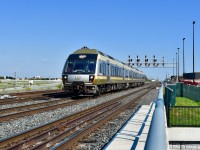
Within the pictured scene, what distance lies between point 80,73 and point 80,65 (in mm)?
736

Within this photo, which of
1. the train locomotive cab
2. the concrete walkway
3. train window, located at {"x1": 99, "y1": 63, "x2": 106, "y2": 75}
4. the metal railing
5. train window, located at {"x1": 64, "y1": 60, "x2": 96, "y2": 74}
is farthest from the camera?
train window, located at {"x1": 99, "y1": 63, "x2": 106, "y2": 75}

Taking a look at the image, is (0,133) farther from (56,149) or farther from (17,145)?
(56,149)

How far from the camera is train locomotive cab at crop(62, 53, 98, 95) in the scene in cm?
2729

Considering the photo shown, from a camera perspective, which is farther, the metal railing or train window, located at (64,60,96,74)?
train window, located at (64,60,96,74)

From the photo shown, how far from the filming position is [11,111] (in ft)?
59.0

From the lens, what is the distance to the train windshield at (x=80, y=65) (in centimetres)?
2776

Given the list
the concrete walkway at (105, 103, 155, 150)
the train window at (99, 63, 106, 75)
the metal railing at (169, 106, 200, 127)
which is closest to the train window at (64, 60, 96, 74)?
the train window at (99, 63, 106, 75)

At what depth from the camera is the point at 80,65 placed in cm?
2802

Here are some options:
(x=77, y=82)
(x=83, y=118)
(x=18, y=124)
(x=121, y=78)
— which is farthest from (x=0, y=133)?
(x=121, y=78)

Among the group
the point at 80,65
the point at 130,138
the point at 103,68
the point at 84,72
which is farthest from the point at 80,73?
the point at 130,138

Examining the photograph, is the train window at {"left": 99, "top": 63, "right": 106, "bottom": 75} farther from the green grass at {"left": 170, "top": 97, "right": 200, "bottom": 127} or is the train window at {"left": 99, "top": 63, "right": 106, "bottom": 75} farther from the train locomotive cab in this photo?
the green grass at {"left": 170, "top": 97, "right": 200, "bottom": 127}

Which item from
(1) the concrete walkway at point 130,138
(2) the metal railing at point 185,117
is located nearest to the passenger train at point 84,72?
(2) the metal railing at point 185,117

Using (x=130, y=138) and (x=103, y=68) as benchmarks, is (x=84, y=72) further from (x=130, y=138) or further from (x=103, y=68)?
(x=130, y=138)

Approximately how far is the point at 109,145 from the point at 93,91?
62.4 ft
